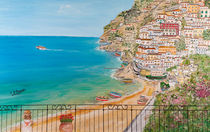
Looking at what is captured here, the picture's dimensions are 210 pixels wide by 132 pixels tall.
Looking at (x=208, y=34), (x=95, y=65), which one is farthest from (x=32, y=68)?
(x=208, y=34)

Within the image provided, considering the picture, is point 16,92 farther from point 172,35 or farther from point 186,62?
point 186,62

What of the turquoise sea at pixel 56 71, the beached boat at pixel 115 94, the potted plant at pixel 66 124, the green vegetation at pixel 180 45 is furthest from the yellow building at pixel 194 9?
the potted plant at pixel 66 124

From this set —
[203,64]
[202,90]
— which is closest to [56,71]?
[202,90]

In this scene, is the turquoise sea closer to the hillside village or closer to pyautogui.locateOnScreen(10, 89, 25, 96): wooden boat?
pyautogui.locateOnScreen(10, 89, 25, 96): wooden boat

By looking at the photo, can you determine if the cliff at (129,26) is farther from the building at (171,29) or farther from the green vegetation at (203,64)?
the green vegetation at (203,64)

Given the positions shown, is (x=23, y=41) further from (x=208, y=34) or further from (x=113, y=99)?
(x=208, y=34)

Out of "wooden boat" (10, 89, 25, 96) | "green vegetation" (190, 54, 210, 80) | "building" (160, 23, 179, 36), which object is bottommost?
"wooden boat" (10, 89, 25, 96)

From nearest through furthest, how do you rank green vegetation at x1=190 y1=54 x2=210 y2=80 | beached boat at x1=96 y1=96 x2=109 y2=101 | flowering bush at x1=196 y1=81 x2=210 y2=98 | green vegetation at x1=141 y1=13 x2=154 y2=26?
flowering bush at x1=196 y1=81 x2=210 y2=98, green vegetation at x1=190 y1=54 x2=210 y2=80, beached boat at x1=96 y1=96 x2=109 y2=101, green vegetation at x1=141 y1=13 x2=154 y2=26

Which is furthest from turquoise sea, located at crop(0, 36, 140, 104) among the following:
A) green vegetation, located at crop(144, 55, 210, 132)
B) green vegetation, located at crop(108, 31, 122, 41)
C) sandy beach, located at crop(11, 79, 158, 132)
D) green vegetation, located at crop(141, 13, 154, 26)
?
green vegetation, located at crop(141, 13, 154, 26)

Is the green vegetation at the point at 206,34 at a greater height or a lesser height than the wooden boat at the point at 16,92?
greater
